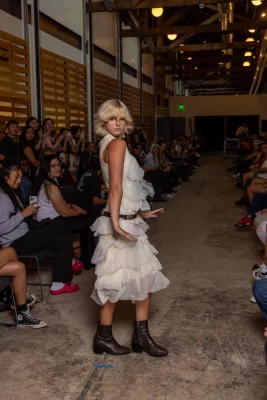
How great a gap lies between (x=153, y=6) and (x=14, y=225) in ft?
23.7

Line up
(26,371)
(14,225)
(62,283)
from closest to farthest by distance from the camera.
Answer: (26,371), (14,225), (62,283)

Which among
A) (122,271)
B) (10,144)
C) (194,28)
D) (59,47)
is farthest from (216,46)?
(122,271)

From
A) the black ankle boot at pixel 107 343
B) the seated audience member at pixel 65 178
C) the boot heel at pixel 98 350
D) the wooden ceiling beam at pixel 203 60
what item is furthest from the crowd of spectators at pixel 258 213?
the wooden ceiling beam at pixel 203 60

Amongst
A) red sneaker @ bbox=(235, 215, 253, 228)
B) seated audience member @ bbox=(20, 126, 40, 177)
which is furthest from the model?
red sneaker @ bbox=(235, 215, 253, 228)

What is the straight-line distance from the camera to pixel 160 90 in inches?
Result: 778

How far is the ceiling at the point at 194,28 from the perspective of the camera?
949 centimetres

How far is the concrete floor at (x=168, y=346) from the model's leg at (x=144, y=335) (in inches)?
1.7

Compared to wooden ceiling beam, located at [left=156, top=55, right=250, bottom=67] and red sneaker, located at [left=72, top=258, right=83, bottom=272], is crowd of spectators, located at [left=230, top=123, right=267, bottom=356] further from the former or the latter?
wooden ceiling beam, located at [left=156, top=55, right=250, bottom=67]

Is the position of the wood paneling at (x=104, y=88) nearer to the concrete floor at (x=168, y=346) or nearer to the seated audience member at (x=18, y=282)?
the concrete floor at (x=168, y=346)

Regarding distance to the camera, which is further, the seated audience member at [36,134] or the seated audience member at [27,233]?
the seated audience member at [36,134]

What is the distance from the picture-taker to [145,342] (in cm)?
275

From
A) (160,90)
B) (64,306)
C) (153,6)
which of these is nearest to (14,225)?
(64,306)

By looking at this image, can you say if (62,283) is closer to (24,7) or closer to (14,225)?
(14,225)

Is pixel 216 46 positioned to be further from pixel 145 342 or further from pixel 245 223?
pixel 145 342
